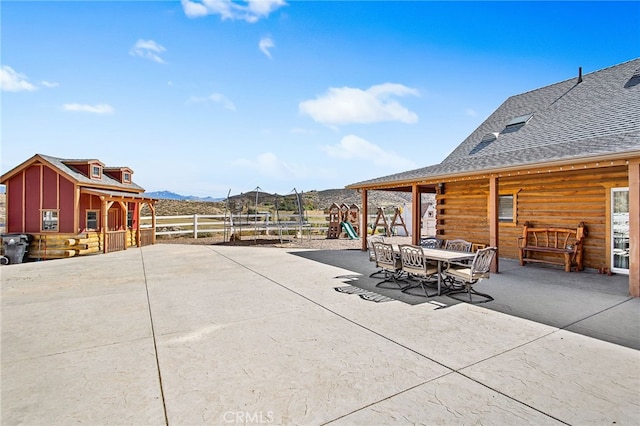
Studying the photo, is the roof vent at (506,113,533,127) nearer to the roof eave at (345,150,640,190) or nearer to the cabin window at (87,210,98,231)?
the roof eave at (345,150,640,190)

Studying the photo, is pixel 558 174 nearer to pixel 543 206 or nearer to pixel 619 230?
pixel 543 206

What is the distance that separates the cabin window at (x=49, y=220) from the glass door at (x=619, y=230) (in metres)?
18.7

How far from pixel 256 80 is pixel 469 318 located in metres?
11.6

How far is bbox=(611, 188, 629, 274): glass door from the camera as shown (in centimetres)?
748

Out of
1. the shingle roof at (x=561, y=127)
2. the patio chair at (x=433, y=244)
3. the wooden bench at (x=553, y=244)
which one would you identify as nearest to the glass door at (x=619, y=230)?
the wooden bench at (x=553, y=244)

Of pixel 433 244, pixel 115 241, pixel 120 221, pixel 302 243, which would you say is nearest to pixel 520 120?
pixel 433 244

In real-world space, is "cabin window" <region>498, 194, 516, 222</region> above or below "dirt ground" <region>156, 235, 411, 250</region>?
above

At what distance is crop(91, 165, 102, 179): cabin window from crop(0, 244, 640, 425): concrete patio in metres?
9.35

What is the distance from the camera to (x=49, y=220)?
12469 millimetres

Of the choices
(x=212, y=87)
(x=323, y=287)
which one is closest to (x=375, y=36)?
(x=212, y=87)

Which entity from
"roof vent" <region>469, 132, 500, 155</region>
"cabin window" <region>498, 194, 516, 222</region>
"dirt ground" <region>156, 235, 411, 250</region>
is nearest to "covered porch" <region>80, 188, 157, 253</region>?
"dirt ground" <region>156, 235, 411, 250</region>

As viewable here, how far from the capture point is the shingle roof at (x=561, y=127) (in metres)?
6.81

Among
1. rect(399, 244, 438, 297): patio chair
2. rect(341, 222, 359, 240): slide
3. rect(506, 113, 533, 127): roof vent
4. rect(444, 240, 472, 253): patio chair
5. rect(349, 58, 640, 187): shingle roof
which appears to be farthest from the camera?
rect(341, 222, 359, 240): slide

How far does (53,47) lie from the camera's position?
830 cm
